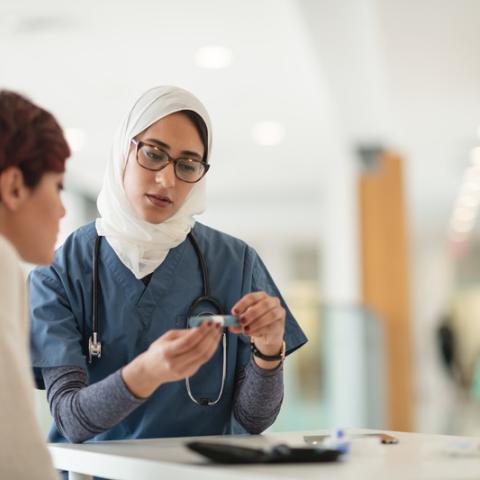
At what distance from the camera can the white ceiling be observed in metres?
5.19

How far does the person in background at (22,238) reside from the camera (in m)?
1.34

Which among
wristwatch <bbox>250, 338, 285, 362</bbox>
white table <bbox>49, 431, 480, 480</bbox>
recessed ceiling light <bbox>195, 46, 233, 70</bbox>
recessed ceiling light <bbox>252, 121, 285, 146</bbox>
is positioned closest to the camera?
white table <bbox>49, 431, 480, 480</bbox>

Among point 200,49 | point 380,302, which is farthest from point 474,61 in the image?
point 380,302

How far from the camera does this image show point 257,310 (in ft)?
5.71

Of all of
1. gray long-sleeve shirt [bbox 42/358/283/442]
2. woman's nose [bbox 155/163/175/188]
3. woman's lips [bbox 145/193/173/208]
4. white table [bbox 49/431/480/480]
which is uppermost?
woman's nose [bbox 155/163/175/188]

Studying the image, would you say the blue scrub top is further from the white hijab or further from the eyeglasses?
the eyeglasses

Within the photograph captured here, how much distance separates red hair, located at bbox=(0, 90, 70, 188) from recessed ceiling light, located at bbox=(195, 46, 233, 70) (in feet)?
15.0

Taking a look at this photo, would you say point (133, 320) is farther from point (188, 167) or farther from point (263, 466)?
point (263, 466)

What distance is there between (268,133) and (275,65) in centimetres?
242

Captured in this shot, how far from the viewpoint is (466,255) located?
17.9 meters

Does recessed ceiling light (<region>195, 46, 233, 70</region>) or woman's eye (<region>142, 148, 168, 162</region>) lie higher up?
recessed ceiling light (<region>195, 46, 233, 70</region>)

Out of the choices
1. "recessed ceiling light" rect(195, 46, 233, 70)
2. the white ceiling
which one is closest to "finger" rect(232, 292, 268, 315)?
the white ceiling

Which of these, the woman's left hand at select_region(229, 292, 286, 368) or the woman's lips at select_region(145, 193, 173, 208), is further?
the woman's lips at select_region(145, 193, 173, 208)

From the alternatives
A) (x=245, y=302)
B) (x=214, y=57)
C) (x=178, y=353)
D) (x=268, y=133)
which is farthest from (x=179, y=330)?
(x=268, y=133)
